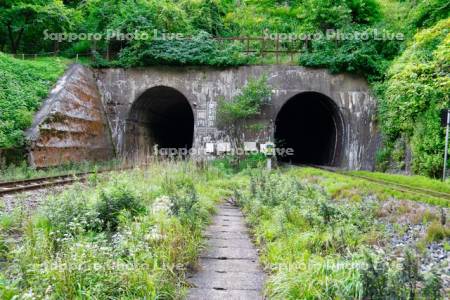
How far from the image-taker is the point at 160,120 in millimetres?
20922

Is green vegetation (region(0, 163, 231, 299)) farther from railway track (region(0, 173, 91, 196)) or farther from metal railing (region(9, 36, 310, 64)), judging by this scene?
metal railing (region(9, 36, 310, 64))

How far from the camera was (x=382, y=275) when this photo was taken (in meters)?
2.41

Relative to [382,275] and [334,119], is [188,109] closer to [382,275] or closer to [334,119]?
[334,119]

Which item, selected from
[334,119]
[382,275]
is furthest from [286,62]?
[382,275]

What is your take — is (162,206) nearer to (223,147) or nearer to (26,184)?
(26,184)

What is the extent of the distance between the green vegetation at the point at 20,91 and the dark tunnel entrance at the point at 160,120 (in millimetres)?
4045

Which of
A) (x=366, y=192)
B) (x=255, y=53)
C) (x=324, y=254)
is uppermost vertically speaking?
(x=255, y=53)

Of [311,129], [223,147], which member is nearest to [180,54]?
[223,147]

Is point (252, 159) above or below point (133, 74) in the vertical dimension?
below

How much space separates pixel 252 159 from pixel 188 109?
305 inches

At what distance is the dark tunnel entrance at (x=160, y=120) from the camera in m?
17.2

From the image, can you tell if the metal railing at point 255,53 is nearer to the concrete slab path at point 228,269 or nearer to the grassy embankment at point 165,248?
the grassy embankment at point 165,248

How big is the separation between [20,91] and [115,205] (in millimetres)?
9493

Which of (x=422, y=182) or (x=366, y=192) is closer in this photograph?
(x=366, y=192)
